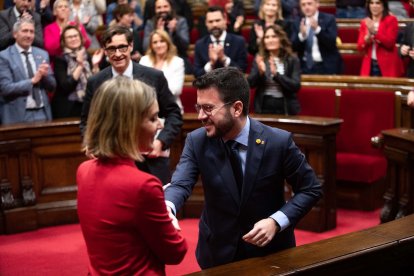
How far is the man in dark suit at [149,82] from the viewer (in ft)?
11.8

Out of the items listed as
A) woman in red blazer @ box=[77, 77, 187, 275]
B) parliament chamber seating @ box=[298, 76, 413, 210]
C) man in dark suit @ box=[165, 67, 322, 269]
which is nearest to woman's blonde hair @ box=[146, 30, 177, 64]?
parliament chamber seating @ box=[298, 76, 413, 210]

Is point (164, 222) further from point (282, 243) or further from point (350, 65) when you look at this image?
point (350, 65)

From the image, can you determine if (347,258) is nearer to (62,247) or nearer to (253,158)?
(253,158)

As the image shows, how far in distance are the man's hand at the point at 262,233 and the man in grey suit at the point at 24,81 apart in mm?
3232

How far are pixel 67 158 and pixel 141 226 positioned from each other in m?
3.50

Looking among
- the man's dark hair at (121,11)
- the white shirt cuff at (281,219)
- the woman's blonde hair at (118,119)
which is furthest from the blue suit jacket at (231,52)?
the woman's blonde hair at (118,119)

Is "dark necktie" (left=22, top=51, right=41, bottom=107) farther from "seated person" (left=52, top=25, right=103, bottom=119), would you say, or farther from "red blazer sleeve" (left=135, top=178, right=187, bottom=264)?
"red blazer sleeve" (left=135, top=178, right=187, bottom=264)

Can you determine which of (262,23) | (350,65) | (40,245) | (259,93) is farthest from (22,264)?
(350,65)

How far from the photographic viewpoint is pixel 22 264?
4348mm

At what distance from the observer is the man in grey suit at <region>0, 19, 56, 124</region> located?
5.10m

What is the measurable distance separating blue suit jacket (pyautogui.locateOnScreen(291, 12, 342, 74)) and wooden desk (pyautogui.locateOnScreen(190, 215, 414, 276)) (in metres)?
4.21

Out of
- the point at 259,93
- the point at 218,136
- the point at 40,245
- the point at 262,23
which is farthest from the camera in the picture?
the point at 262,23

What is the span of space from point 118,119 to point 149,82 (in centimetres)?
178

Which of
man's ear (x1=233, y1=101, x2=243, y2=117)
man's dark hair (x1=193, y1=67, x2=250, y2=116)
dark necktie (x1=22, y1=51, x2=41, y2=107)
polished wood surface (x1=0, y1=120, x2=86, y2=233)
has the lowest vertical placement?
polished wood surface (x1=0, y1=120, x2=86, y2=233)
